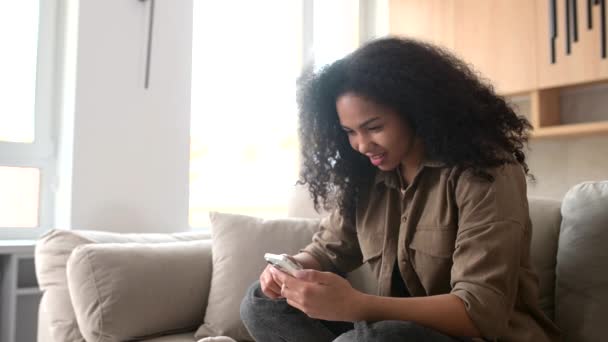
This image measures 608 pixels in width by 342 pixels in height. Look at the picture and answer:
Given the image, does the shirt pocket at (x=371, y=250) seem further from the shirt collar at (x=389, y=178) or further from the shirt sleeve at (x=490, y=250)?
the shirt sleeve at (x=490, y=250)

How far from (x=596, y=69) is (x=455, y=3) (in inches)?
26.7

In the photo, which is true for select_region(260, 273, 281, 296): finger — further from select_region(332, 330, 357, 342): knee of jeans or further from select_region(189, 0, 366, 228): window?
select_region(189, 0, 366, 228): window

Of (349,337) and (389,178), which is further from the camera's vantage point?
(389,178)

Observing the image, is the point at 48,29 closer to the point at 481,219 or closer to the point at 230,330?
the point at 230,330

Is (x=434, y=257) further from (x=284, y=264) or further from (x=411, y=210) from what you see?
(x=284, y=264)

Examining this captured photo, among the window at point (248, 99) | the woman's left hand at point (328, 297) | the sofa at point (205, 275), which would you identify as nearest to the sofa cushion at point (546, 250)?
the sofa at point (205, 275)

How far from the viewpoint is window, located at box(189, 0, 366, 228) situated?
279 cm

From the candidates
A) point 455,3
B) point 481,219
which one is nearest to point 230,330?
point 481,219

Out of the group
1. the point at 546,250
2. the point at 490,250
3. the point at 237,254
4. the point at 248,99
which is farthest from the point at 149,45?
the point at 490,250

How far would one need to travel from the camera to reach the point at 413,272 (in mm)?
1323

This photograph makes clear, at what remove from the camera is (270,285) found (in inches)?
53.1

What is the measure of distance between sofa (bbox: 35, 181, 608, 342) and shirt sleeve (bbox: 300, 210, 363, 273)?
28 centimetres

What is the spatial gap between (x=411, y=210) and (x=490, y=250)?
0.25 meters

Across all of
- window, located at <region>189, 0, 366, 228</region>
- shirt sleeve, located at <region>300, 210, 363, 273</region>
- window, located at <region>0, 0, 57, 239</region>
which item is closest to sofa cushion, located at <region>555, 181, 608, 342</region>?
shirt sleeve, located at <region>300, 210, 363, 273</region>
